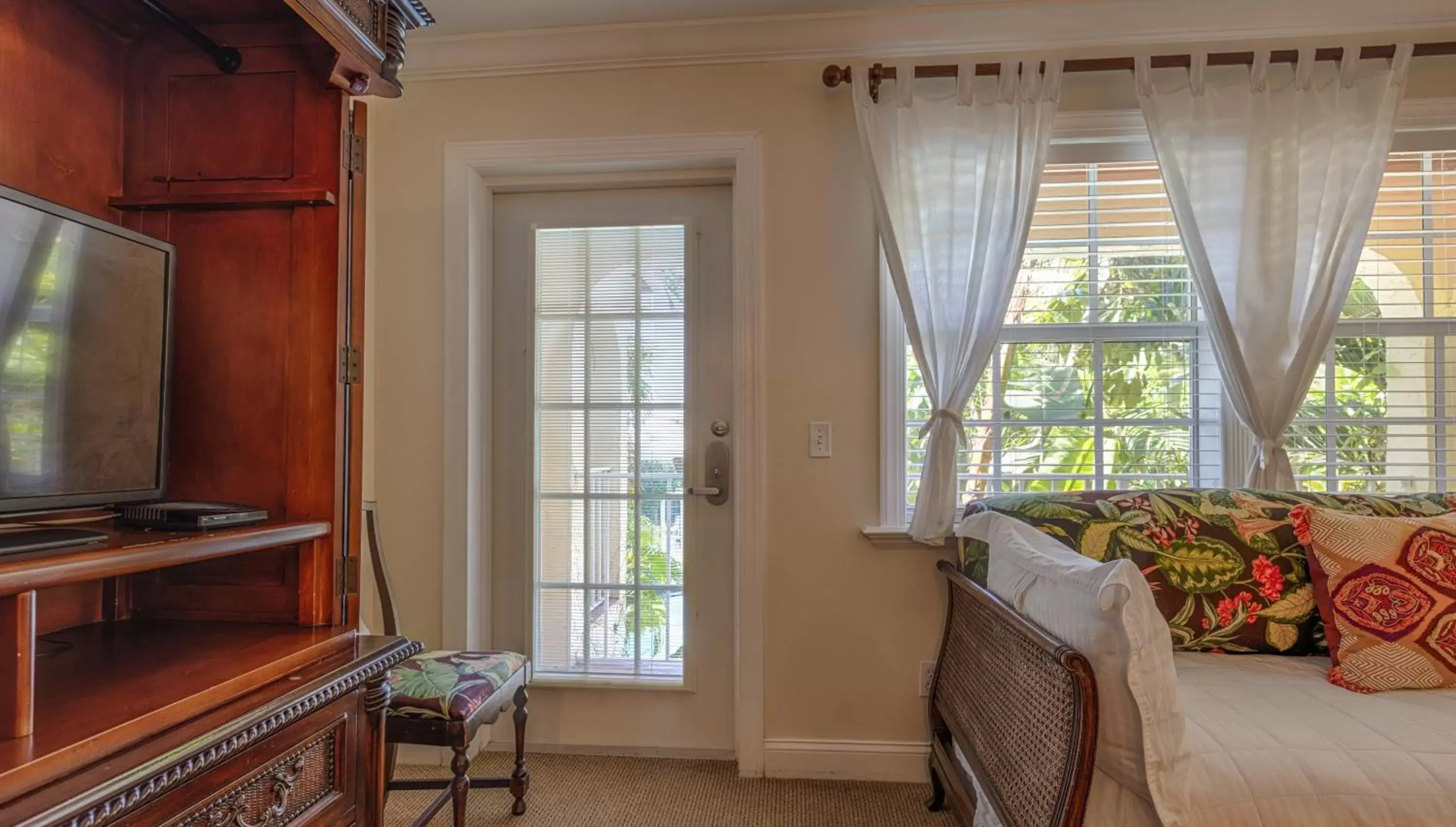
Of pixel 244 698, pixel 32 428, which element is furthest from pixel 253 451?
pixel 244 698

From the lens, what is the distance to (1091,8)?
81.7 inches

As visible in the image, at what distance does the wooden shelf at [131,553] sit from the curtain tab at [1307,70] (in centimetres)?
271

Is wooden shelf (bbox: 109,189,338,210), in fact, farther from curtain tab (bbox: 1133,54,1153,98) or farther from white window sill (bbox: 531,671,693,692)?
curtain tab (bbox: 1133,54,1153,98)

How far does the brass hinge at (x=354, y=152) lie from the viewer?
1.16m

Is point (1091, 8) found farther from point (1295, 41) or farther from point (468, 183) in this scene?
point (468, 183)

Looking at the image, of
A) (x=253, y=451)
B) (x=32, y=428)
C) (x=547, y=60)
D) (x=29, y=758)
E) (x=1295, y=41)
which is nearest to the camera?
(x=29, y=758)

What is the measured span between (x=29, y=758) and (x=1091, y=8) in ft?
9.03

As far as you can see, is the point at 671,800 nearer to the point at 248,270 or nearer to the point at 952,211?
the point at 248,270

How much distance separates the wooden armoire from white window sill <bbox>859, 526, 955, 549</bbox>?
1.37 m

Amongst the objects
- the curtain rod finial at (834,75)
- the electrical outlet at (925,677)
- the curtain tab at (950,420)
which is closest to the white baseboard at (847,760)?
the electrical outlet at (925,677)

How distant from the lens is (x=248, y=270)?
3.73 feet

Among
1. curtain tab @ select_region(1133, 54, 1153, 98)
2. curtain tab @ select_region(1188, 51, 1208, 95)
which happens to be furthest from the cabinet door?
curtain tab @ select_region(1188, 51, 1208, 95)

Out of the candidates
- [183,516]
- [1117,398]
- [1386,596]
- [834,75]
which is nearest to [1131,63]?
[834,75]

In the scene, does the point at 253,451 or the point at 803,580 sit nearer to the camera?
the point at 253,451
